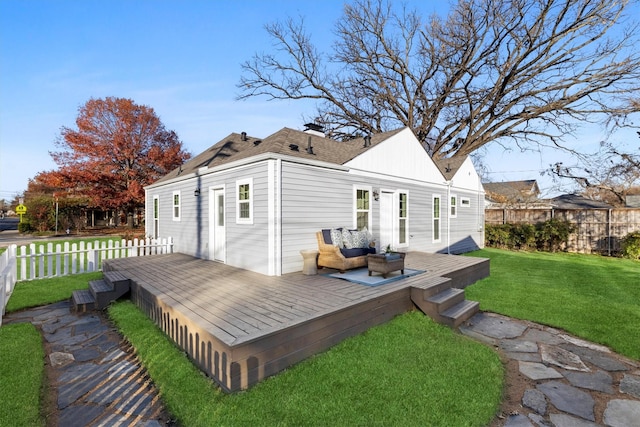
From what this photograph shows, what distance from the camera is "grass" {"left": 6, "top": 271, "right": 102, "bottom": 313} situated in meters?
5.39

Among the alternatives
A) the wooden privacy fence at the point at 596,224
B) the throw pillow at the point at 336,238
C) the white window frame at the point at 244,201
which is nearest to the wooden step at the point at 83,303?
the white window frame at the point at 244,201

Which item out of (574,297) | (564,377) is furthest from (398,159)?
(564,377)

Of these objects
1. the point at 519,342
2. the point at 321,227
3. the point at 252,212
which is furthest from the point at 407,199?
the point at 519,342

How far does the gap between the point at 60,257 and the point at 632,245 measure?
18998 millimetres

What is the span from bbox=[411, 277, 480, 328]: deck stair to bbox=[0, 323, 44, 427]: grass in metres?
4.55

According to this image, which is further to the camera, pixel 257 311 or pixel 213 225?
pixel 213 225

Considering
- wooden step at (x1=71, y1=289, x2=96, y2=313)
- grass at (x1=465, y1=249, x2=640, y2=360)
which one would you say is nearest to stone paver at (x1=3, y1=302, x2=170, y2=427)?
wooden step at (x1=71, y1=289, x2=96, y2=313)

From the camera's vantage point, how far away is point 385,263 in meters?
5.34

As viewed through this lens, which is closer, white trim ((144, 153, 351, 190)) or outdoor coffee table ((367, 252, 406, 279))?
outdoor coffee table ((367, 252, 406, 279))

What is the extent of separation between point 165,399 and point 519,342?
168 inches

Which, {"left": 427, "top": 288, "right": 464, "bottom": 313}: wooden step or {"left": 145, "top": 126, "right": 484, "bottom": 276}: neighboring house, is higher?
{"left": 145, "top": 126, "right": 484, "bottom": 276}: neighboring house

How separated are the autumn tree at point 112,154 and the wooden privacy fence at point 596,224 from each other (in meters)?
21.5

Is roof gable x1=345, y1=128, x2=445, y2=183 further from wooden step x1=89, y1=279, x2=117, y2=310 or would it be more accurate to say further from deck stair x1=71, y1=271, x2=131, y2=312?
wooden step x1=89, y1=279, x2=117, y2=310

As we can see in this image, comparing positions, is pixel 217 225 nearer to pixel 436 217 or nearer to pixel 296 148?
pixel 296 148
